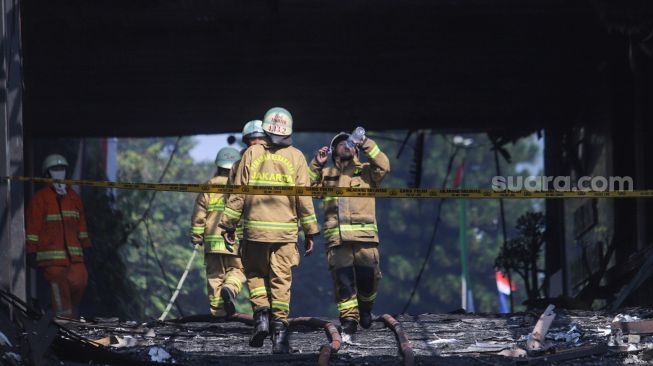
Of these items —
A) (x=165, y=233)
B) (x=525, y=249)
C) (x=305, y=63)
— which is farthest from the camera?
(x=165, y=233)

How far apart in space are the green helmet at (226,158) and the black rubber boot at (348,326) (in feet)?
9.52

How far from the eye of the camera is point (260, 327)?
424 inches

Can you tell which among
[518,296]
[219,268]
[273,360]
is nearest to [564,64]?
[219,268]

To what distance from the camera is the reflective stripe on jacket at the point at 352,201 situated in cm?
1184

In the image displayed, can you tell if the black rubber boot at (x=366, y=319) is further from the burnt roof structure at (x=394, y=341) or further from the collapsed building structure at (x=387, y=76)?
the collapsed building structure at (x=387, y=76)

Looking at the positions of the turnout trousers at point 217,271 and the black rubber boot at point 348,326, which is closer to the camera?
the black rubber boot at point 348,326

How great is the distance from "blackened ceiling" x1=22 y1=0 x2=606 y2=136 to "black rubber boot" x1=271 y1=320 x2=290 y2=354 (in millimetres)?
5180

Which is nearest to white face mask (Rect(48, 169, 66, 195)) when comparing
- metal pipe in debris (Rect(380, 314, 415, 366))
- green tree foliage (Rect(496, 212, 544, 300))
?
metal pipe in debris (Rect(380, 314, 415, 366))

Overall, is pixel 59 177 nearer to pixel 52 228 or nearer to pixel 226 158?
pixel 52 228

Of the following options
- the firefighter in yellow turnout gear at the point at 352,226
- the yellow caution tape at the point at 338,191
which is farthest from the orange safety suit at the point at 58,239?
the firefighter in yellow turnout gear at the point at 352,226

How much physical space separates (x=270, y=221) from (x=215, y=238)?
9.42 ft

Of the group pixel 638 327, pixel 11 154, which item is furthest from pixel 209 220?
pixel 638 327

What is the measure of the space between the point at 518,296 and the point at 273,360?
54.4 meters

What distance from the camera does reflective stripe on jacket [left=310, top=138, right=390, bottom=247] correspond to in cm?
1184
